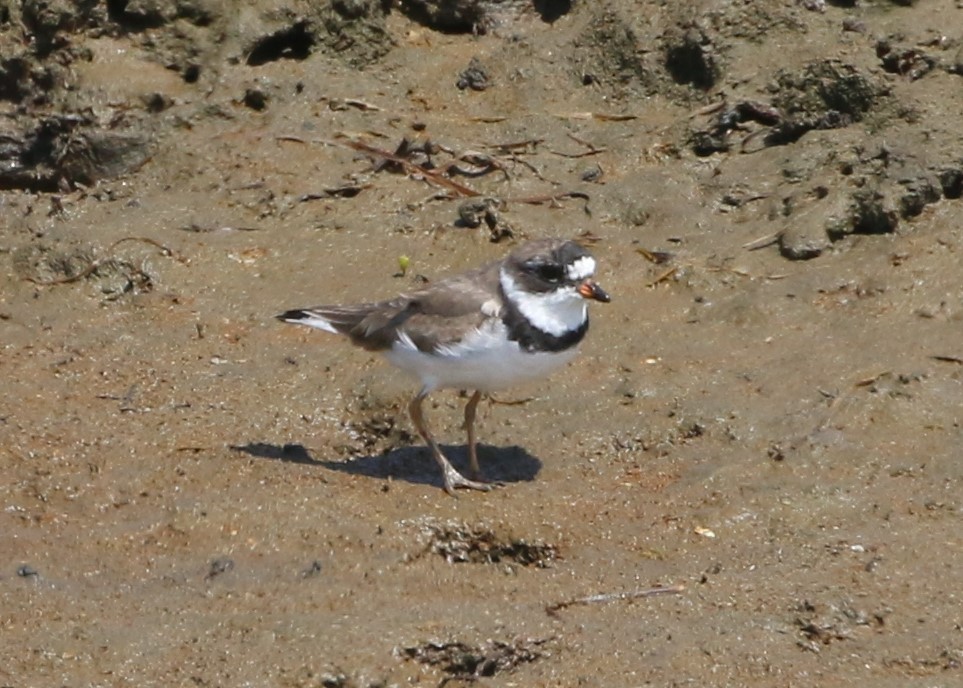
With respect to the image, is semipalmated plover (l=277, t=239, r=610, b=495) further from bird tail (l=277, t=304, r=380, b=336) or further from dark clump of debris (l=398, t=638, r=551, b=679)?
dark clump of debris (l=398, t=638, r=551, b=679)

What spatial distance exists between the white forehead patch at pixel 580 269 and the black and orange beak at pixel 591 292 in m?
0.03

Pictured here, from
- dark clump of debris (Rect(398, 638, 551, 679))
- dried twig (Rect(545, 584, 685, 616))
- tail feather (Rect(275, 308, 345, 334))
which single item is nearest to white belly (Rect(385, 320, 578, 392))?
tail feather (Rect(275, 308, 345, 334))

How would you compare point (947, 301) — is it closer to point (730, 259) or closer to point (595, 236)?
point (730, 259)

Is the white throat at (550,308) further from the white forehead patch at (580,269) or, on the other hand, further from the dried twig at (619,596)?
the dried twig at (619,596)

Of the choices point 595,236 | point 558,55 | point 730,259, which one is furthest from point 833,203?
point 558,55

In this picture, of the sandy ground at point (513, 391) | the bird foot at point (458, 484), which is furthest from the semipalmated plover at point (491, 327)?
the sandy ground at point (513, 391)

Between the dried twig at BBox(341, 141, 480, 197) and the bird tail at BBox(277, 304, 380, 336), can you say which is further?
the dried twig at BBox(341, 141, 480, 197)

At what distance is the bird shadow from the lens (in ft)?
25.8

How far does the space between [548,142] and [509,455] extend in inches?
115

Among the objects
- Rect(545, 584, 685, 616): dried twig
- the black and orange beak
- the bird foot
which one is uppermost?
the black and orange beak

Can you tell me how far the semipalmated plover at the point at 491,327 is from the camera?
7.72 metres

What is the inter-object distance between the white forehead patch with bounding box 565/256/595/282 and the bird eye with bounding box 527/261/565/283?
37 millimetres

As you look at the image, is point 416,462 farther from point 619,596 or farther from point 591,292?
point 619,596

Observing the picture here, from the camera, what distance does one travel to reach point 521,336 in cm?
771
